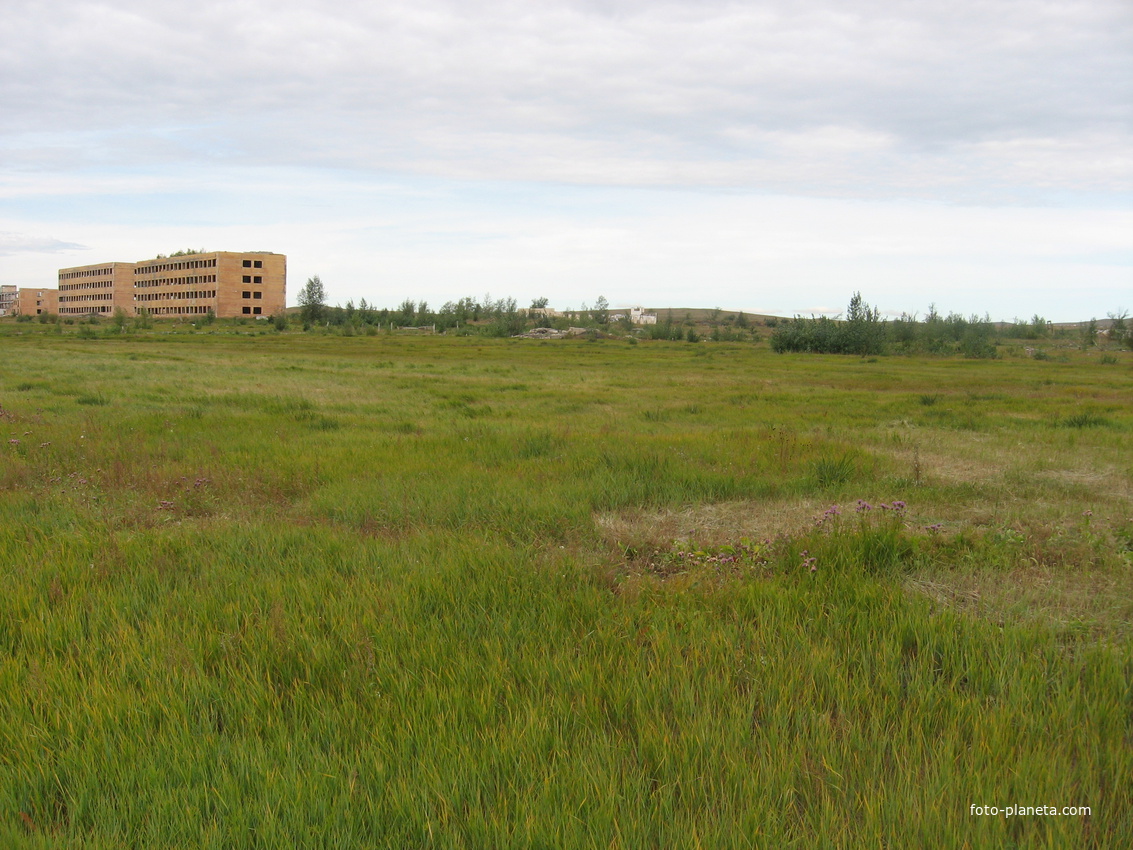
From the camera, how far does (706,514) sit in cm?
750

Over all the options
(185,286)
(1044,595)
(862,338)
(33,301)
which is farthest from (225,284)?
(1044,595)

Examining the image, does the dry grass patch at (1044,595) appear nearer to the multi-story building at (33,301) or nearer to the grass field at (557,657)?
the grass field at (557,657)

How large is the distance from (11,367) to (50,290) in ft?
642

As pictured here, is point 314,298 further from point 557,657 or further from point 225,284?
point 557,657

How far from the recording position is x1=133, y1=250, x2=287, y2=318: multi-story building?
133000 millimetres

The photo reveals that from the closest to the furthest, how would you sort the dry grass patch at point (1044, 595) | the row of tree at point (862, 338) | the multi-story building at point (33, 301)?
the dry grass patch at point (1044, 595), the row of tree at point (862, 338), the multi-story building at point (33, 301)

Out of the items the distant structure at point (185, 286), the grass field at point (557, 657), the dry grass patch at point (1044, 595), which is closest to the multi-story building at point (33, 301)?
the distant structure at point (185, 286)

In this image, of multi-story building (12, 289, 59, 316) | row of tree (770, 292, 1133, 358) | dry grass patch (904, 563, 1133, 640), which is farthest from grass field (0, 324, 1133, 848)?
multi-story building (12, 289, 59, 316)

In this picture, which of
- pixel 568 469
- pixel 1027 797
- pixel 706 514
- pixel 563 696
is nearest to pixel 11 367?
pixel 568 469

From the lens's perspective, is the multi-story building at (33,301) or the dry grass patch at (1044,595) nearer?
the dry grass patch at (1044,595)

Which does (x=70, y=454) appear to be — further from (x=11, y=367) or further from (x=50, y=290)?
(x=50, y=290)

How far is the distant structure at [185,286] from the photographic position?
440ft

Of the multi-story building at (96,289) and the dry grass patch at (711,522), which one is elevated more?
the multi-story building at (96,289)

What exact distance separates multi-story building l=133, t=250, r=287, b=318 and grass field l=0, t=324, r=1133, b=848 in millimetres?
138008
